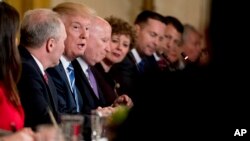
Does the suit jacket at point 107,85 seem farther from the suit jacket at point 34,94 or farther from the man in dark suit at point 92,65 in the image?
the suit jacket at point 34,94

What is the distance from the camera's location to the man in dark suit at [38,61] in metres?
2.93

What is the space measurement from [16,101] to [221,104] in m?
1.98

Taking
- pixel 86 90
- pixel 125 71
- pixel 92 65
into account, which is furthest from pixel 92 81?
pixel 125 71

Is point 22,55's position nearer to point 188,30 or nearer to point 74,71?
point 74,71

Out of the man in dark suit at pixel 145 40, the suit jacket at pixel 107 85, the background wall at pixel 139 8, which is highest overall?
the background wall at pixel 139 8

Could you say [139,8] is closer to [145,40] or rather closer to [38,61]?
[145,40]

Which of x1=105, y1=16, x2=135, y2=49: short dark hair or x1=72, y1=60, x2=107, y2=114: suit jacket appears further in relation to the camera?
x1=105, y1=16, x2=135, y2=49: short dark hair

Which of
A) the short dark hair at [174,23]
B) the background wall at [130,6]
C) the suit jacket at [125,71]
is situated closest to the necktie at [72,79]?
the suit jacket at [125,71]

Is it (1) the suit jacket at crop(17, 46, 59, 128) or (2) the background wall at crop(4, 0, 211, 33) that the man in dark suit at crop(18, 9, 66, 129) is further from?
(2) the background wall at crop(4, 0, 211, 33)

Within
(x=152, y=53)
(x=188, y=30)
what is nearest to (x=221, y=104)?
(x=152, y=53)

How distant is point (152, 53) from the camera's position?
222 inches

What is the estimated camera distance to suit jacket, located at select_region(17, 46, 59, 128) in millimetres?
2914

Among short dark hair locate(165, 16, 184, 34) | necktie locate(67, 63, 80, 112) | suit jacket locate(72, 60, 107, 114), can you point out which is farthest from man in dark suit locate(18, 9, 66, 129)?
short dark hair locate(165, 16, 184, 34)

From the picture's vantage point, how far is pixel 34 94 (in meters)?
2.95
